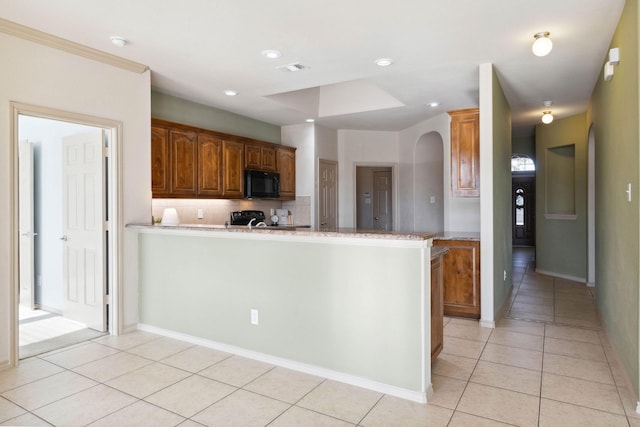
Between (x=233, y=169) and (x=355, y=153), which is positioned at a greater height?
(x=355, y=153)

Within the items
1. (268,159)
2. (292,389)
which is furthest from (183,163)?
(292,389)

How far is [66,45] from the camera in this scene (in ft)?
11.2

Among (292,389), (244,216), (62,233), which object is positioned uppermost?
(244,216)

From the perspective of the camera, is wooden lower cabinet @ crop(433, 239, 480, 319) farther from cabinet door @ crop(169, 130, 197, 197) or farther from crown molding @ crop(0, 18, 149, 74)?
crown molding @ crop(0, 18, 149, 74)

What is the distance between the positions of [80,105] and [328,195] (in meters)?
4.27

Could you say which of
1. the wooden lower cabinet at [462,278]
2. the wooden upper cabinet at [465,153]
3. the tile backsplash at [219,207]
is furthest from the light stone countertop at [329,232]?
the wooden upper cabinet at [465,153]

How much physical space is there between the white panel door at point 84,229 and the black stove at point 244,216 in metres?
2.18

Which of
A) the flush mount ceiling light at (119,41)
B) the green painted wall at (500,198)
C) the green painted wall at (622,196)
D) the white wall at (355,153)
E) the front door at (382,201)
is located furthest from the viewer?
the front door at (382,201)

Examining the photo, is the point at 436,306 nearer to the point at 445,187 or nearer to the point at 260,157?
the point at 445,187

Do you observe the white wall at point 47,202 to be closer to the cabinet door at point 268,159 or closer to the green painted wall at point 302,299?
the green painted wall at point 302,299

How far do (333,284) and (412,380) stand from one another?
800mm

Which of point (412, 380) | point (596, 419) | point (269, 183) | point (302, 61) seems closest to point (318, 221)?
point (269, 183)

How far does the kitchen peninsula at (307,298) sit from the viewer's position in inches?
103

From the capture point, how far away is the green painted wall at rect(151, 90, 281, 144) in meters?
5.01
